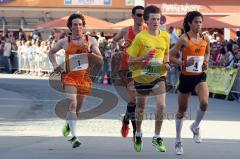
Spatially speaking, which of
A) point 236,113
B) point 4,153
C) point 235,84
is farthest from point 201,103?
point 235,84

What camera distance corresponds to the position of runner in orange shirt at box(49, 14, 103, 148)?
10.7 meters

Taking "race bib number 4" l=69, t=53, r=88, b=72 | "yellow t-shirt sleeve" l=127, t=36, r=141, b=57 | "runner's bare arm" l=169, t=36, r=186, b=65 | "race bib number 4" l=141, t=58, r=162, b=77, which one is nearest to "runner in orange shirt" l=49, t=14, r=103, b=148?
"race bib number 4" l=69, t=53, r=88, b=72

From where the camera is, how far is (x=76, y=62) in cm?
1075

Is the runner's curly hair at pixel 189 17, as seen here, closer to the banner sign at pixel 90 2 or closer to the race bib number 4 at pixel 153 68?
the race bib number 4 at pixel 153 68

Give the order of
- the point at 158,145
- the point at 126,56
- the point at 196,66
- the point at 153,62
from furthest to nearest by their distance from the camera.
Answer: the point at 126,56 < the point at 196,66 < the point at 153,62 < the point at 158,145

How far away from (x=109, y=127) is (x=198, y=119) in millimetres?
3235

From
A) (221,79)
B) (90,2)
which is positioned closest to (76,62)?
(221,79)

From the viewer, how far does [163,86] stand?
10.1 m

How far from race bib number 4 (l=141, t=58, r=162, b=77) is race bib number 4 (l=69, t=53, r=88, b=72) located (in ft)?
3.39

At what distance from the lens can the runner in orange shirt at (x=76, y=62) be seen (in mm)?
10703

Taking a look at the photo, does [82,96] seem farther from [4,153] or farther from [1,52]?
[1,52]

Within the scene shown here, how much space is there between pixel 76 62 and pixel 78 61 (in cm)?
4

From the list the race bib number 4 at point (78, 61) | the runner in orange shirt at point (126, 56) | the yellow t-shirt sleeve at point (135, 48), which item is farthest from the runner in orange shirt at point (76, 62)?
the yellow t-shirt sleeve at point (135, 48)

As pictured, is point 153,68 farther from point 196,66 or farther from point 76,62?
point 76,62
